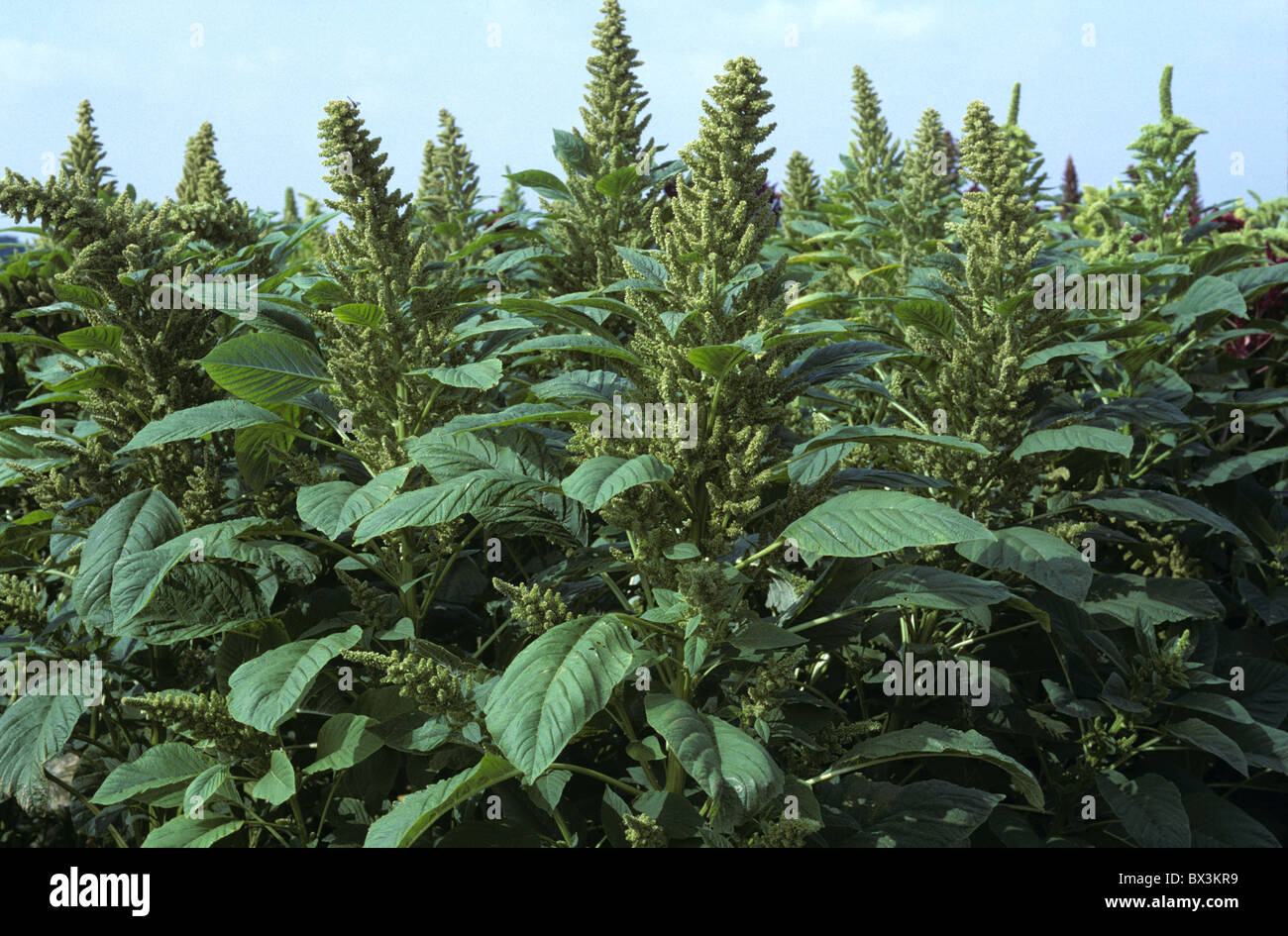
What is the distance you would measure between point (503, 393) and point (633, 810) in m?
1.35

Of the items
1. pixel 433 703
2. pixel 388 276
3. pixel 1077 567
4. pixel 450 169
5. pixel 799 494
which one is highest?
pixel 450 169

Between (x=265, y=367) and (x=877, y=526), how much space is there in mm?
1414

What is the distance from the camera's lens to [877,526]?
203cm

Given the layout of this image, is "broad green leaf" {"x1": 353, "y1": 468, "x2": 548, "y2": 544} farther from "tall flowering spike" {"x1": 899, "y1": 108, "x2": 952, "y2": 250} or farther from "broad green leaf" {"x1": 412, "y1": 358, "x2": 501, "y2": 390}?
"tall flowering spike" {"x1": 899, "y1": 108, "x2": 952, "y2": 250}

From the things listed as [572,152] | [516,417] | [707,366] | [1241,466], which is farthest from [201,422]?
[1241,466]

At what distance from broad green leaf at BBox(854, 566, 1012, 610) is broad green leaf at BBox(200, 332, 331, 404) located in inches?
53.4

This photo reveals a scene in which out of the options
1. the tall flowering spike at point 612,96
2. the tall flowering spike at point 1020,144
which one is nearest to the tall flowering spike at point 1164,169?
the tall flowering spike at point 1020,144

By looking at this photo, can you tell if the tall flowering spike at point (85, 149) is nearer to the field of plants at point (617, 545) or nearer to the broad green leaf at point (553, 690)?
the field of plants at point (617, 545)

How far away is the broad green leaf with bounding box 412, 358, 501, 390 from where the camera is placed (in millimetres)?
2295

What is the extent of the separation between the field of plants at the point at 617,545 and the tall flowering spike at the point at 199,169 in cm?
77

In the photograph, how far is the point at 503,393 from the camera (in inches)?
126

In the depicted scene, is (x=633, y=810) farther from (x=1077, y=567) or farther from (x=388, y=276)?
(x=388, y=276)

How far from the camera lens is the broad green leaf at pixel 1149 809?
8.54ft
